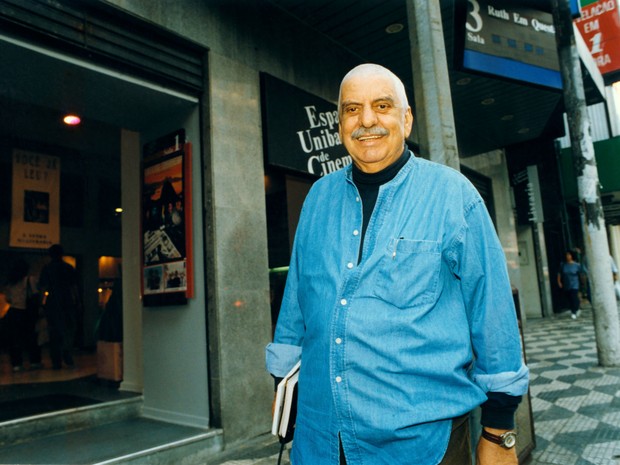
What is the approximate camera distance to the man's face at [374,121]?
155 centimetres

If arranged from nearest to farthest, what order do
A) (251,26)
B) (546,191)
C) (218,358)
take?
(218,358)
(251,26)
(546,191)

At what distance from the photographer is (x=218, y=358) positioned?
4.05m

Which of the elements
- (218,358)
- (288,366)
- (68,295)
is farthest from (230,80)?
(68,295)

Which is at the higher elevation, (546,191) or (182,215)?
(546,191)

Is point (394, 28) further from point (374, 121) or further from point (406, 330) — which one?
point (406, 330)

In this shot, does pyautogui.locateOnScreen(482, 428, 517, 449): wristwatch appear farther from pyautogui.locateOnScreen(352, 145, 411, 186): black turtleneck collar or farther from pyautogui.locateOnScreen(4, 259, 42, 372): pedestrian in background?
pyautogui.locateOnScreen(4, 259, 42, 372): pedestrian in background

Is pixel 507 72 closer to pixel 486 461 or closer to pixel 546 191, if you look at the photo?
pixel 486 461

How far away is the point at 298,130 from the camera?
536 centimetres

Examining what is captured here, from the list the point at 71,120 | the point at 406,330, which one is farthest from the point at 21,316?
the point at 406,330

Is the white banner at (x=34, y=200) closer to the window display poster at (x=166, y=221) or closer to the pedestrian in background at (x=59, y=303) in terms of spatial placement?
the pedestrian in background at (x=59, y=303)

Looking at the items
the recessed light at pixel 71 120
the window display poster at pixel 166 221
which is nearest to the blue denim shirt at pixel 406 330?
the window display poster at pixel 166 221

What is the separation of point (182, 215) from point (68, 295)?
12.7 ft

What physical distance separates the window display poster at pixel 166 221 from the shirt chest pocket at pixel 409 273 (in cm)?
319

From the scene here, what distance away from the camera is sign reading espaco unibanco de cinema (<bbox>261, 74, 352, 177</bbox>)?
495 centimetres
